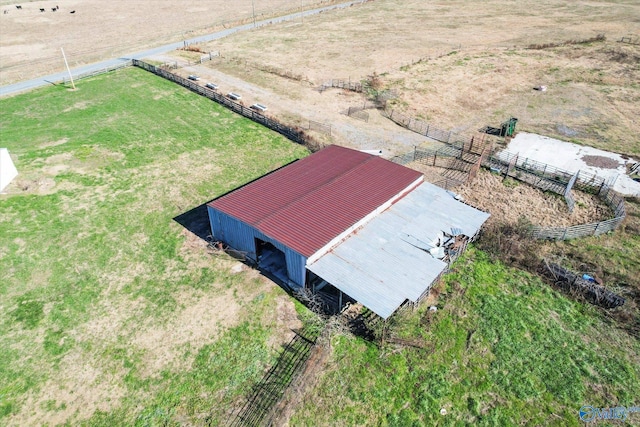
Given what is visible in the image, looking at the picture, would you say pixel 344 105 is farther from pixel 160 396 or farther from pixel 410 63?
pixel 160 396

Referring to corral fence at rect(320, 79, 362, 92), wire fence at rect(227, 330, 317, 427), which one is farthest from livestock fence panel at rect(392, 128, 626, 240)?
corral fence at rect(320, 79, 362, 92)

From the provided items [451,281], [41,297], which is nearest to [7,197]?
[41,297]

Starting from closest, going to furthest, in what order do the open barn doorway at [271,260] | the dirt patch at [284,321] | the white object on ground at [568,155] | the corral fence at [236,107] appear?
the dirt patch at [284,321] < the open barn doorway at [271,260] < the white object on ground at [568,155] < the corral fence at [236,107]

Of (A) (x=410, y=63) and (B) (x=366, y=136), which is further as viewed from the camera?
(A) (x=410, y=63)

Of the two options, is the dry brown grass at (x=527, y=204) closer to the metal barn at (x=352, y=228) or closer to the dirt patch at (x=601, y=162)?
the metal barn at (x=352, y=228)

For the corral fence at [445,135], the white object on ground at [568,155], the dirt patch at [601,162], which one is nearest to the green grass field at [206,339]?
the corral fence at [445,135]

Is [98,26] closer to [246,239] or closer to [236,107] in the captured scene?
[236,107]
